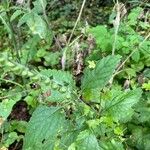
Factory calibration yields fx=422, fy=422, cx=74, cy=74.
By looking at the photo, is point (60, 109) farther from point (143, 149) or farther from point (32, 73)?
point (143, 149)

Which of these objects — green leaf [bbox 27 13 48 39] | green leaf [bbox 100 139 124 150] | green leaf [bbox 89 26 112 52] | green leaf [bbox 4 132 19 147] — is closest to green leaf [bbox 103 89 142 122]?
green leaf [bbox 100 139 124 150]

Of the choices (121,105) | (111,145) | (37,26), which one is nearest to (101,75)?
(121,105)

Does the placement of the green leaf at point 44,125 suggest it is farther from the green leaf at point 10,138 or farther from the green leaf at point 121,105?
the green leaf at point 10,138

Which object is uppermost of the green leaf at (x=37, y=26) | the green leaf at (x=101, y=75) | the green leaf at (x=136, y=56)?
the green leaf at (x=101, y=75)

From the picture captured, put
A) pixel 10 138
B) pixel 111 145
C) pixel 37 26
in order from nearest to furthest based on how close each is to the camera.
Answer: pixel 111 145
pixel 37 26
pixel 10 138

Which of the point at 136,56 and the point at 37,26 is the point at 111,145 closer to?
the point at 37,26

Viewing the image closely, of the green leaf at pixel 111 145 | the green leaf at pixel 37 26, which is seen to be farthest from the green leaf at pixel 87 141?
the green leaf at pixel 37 26

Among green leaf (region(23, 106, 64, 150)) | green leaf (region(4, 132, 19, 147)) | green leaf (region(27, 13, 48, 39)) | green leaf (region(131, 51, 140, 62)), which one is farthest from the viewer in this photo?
green leaf (region(131, 51, 140, 62))

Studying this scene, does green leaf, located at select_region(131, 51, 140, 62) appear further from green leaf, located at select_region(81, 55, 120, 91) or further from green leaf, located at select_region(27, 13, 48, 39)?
green leaf, located at select_region(81, 55, 120, 91)

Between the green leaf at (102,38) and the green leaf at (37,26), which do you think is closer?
the green leaf at (37,26)

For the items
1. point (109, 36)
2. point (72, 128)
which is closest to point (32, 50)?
point (109, 36)
